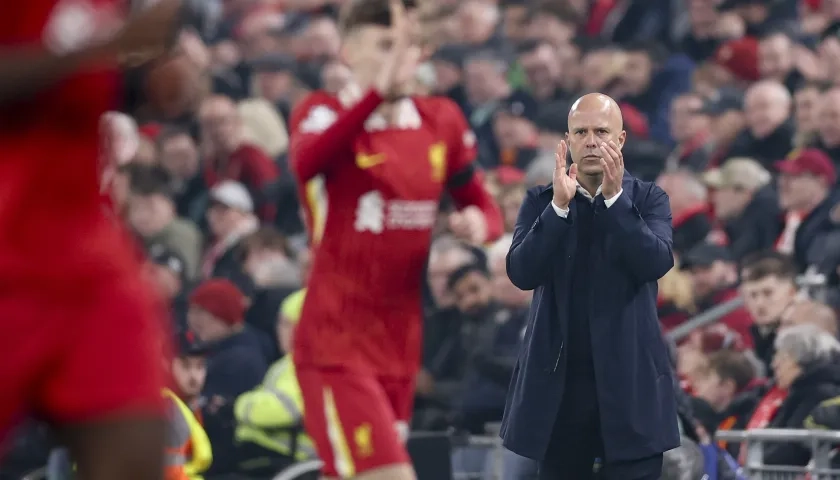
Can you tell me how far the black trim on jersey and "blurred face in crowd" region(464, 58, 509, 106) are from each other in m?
7.99

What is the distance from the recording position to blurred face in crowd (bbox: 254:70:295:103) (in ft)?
54.9

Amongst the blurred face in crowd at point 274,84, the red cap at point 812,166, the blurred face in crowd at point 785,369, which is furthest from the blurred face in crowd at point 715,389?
the blurred face in crowd at point 274,84

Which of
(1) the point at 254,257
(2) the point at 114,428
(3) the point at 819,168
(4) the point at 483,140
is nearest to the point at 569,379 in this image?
(2) the point at 114,428

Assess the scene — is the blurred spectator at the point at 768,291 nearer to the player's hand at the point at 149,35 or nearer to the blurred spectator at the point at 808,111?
the blurred spectator at the point at 808,111

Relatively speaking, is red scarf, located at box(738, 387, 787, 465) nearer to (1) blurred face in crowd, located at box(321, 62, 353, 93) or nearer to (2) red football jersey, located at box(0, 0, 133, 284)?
(2) red football jersey, located at box(0, 0, 133, 284)

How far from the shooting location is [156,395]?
3.45 m

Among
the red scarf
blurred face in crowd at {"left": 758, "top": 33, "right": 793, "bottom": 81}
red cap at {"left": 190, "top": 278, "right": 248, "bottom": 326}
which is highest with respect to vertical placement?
blurred face in crowd at {"left": 758, "top": 33, "right": 793, "bottom": 81}

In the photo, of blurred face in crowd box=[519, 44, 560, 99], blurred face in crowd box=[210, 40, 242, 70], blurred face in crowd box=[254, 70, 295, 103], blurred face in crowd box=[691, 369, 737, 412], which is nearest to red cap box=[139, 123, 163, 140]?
blurred face in crowd box=[254, 70, 295, 103]

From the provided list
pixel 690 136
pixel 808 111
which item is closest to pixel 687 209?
pixel 808 111

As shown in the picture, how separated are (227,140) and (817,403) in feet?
24.3

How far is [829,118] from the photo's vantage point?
38.3 ft

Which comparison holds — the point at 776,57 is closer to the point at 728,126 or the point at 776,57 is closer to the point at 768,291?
the point at 728,126

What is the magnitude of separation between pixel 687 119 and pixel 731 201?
70.6 inches

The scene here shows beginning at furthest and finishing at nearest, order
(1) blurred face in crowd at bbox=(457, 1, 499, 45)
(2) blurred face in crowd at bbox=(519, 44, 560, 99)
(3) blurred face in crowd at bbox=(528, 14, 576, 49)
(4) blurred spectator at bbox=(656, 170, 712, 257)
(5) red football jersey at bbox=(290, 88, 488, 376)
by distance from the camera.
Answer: (1) blurred face in crowd at bbox=(457, 1, 499, 45) < (3) blurred face in crowd at bbox=(528, 14, 576, 49) < (2) blurred face in crowd at bbox=(519, 44, 560, 99) < (4) blurred spectator at bbox=(656, 170, 712, 257) < (5) red football jersey at bbox=(290, 88, 488, 376)
